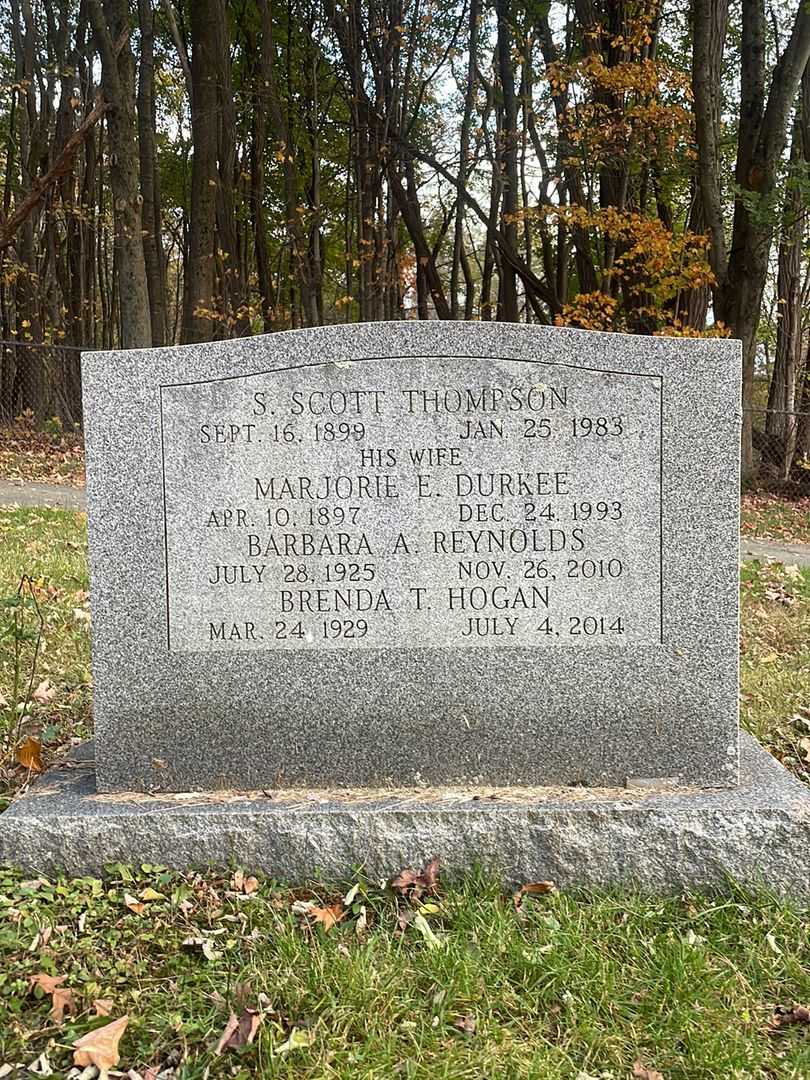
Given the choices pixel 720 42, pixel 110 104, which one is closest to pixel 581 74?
pixel 720 42

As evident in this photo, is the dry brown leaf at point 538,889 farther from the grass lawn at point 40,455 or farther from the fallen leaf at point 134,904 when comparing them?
the grass lawn at point 40,455

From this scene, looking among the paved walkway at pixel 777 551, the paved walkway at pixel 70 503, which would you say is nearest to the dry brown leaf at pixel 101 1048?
the paved walkway at pixel 777 551

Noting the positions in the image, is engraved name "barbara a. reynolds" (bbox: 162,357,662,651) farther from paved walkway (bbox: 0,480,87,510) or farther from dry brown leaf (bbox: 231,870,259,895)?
paved walkway (bbox: 0,480,87,510)

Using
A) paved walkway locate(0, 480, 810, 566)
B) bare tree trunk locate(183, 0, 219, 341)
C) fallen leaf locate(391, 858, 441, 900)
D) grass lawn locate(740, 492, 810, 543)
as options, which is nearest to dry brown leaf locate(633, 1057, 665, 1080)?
fallen leaf locate(391, 858, 441, 900)

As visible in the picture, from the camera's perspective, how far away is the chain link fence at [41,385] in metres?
16.6

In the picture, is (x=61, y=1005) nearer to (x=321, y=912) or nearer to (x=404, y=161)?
(x=321, y=912)

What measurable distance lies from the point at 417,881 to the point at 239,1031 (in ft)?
2.67

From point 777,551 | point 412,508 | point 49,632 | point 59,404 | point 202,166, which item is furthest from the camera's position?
point 59,404

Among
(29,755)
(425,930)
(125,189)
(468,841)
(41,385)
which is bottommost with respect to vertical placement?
(425,930)

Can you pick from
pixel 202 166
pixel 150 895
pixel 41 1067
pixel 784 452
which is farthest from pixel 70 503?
pixel 784 452

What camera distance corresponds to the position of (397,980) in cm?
249

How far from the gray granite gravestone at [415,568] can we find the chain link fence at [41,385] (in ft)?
46.4

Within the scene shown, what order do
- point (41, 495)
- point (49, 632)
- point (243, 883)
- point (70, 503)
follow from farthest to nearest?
point (41, 495)
point (70, 503)
point (49, 632)
point (243, 883)

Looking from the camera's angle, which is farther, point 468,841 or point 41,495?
point 41,495
